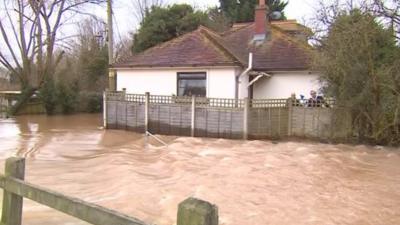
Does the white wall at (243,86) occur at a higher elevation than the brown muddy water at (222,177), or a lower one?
higher

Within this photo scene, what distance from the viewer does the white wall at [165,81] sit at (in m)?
20.3

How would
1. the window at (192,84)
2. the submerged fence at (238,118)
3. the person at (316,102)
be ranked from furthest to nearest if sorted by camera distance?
the window at (192,84)
the person at (316,102)
the submerged fence at (238,118)

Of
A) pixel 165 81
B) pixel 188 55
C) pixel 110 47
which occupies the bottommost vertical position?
pixel 165 81

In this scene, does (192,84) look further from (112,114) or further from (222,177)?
(222,177)

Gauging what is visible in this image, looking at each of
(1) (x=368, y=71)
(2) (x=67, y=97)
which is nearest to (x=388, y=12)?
(1) (x=368, y=71)

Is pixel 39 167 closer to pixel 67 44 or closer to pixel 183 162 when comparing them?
pixel 183 162

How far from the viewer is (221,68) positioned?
20.3 metres

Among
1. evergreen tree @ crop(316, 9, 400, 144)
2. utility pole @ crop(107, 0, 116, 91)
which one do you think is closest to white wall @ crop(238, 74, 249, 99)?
evergreen tree @ crop(316, 9, 400, 144)

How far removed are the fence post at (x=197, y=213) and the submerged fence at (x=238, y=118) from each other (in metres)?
15.0

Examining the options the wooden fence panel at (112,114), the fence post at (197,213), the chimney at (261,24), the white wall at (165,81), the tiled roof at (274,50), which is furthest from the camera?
the chimney at (261,24)

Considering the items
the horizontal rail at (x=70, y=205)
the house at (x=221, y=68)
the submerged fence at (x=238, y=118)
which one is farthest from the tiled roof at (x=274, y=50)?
the horizontal rail at (x=70, y=205)

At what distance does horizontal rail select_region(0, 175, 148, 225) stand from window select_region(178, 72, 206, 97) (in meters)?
17.3

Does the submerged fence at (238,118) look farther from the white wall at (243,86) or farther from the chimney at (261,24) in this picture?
the chimney at (261,24)

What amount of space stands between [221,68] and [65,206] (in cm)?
1735
